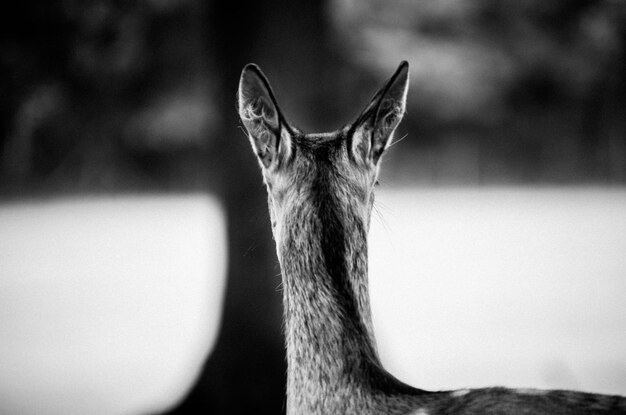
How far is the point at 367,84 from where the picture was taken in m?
7.37

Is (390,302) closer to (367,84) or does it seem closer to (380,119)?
(367,84)

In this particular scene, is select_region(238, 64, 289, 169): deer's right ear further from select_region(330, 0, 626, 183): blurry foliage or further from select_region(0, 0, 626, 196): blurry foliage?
select_region(330, 0, 626, 183): blurry foliage

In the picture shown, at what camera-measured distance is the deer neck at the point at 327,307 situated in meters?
2.15

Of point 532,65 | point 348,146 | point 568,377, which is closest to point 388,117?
point 348,146

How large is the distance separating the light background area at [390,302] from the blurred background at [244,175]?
0.12 feet

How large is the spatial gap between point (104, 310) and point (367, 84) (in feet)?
10.9

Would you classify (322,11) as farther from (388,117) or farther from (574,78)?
(574,78)

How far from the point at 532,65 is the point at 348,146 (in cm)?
741

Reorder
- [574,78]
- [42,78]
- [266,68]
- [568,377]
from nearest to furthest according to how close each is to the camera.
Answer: [266,68] < [568,377] < [42,78] < [574,78]

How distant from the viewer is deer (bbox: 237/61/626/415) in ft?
6.93

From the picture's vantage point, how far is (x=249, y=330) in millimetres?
4090

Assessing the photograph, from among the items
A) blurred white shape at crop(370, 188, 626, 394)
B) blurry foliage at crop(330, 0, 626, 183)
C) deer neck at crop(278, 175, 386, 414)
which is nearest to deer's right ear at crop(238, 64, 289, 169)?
deer neck at crop(278, 175, 386, 414)

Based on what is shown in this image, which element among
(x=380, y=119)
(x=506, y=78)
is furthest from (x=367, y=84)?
(x=380, y=119)

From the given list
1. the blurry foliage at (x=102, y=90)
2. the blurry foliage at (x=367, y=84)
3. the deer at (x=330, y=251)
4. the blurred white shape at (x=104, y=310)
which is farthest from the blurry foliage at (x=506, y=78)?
the deer at (x=330, y=251)
